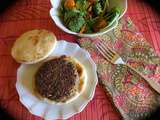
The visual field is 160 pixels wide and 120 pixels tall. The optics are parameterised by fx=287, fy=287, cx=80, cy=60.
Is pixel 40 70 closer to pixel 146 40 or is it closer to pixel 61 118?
pixel 61 118

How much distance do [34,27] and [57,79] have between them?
24 centimetres

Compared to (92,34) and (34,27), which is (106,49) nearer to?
(92,34)

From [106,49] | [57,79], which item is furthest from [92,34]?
[57,79]

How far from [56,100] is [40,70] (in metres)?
0.10

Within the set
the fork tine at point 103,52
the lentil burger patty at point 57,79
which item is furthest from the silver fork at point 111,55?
the lentil burger patty at point 57,79

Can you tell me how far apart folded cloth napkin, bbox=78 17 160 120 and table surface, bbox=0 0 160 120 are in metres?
0.03

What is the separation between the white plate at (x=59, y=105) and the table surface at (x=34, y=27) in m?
0.03

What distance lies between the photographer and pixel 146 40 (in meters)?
0.90

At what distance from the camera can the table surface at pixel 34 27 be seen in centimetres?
78

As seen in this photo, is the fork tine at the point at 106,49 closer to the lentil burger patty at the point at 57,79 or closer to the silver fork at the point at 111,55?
the silver fork at the point at 111,55

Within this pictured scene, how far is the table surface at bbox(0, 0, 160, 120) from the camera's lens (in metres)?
0.78

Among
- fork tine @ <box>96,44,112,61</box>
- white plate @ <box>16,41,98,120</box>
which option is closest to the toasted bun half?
white plate @ <box>16,41,98,120</box>

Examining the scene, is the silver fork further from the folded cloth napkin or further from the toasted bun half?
the toasted bun half

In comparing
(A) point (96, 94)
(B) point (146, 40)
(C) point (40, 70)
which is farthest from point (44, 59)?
(B) point (146, 40)
